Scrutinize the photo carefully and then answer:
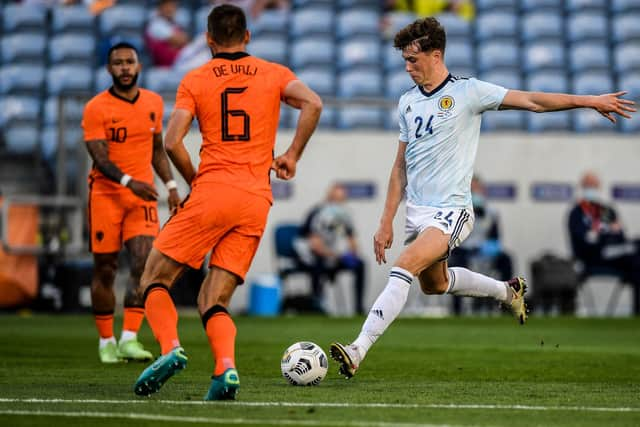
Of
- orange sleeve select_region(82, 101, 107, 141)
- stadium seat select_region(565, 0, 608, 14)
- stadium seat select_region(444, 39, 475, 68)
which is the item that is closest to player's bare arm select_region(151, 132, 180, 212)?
orange sleeve select_region(82, 101, 107, 141)

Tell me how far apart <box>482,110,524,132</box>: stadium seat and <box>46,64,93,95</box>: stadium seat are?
652cm

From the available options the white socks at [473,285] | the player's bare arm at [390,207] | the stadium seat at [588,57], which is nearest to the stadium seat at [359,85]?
the stadium seat at [588,57]

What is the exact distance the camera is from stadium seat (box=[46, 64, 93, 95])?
68.7ft

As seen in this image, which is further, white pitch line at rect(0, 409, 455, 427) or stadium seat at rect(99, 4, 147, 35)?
stadium seat at rect(99, 4, 147, 35)

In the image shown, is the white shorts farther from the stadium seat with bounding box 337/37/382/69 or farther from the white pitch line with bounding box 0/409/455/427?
the stadium seat with bounding box 337/37/382/69

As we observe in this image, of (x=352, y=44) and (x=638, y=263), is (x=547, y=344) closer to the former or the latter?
(x=638, y=263)

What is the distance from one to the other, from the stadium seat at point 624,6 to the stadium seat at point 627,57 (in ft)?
2.97

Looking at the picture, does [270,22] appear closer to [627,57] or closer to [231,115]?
[627,57]

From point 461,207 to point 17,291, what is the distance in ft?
37.5

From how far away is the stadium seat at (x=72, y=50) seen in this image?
21.4 meters

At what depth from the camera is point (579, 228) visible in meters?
19.3

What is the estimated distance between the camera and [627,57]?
22.8m

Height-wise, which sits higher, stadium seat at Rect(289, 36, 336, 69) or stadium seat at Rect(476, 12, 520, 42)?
stadium seat at Rect(476, 12, 520, 42)

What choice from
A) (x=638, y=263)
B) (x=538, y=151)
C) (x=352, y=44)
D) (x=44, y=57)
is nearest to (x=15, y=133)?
(x=44, y=57)
